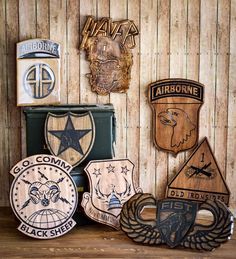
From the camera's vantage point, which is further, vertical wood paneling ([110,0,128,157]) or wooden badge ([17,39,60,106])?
vertical wood paneling ([110,0,128,157])

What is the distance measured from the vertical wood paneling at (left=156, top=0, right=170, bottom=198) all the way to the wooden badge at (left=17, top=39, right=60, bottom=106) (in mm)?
790

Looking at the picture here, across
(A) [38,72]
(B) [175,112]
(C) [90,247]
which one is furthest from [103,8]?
(C) [90,247]

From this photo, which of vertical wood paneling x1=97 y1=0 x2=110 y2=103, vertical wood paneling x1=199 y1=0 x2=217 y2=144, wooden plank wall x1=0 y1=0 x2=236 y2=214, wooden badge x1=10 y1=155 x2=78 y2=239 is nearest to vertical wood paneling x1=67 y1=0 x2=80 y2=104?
wooden plank wall x1=0 y1=0 x2=236 y2=214

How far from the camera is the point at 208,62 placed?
9.87 ft

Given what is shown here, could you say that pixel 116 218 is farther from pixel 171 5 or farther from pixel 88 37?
pixel 171 5

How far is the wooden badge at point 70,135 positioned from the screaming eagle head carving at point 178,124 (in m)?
0.66

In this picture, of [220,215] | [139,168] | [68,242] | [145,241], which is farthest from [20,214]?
[220,215]

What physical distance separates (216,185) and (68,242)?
1.24 metres

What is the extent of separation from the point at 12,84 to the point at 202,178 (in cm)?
166

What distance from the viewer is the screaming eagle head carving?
3039 mm

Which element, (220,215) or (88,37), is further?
(88,37)

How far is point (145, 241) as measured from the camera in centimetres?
242

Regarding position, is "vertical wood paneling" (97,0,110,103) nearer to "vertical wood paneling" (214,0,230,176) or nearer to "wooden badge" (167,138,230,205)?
"vertical wood paneling" (214,0,230,176)

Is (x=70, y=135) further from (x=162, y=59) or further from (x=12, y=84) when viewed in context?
(x=162, y=59)
